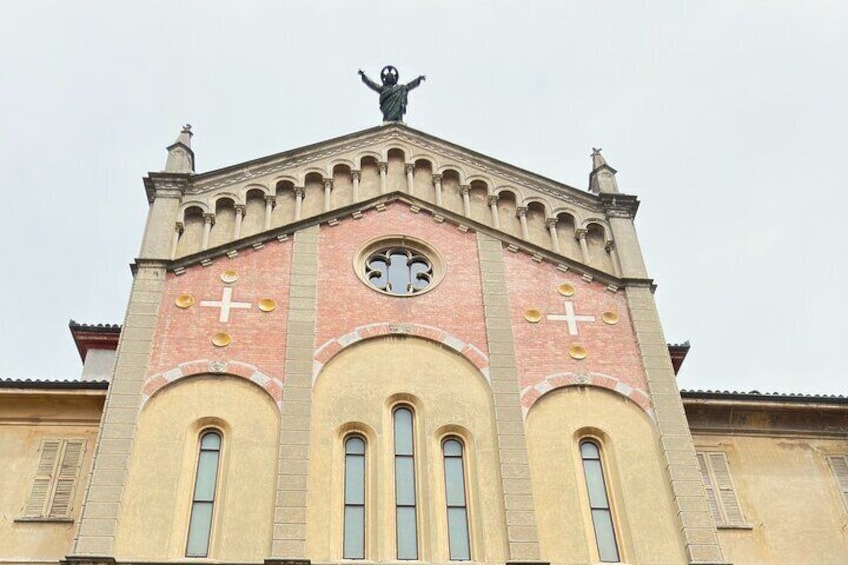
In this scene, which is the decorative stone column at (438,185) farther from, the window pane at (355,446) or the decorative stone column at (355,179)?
the window pane at (355,446)

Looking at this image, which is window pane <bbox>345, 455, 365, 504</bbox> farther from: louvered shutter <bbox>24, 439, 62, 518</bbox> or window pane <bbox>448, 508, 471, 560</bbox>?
louvered shutter <bbox>24, 439, 62, 518</bbox>

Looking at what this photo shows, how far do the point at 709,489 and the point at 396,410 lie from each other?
672 centimetres

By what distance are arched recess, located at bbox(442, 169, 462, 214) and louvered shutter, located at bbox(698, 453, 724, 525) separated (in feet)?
26.3

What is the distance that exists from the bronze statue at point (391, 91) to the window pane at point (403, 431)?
32.4ft

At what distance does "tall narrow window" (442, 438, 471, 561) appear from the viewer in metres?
17.1

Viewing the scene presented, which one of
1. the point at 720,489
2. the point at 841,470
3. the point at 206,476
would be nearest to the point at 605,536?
the point at 720,489

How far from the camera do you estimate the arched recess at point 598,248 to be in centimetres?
2248

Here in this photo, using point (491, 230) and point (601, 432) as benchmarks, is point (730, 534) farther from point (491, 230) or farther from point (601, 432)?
point (491, 230)

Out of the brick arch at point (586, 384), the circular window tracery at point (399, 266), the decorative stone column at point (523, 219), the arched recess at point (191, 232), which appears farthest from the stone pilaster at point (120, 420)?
the decorative stone column at point (523, 219)

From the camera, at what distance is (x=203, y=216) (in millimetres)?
22312

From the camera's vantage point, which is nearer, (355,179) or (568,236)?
(568,236)

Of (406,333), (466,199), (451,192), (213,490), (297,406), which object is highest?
(451,192)

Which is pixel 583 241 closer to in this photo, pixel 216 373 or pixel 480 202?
pixel 480 202

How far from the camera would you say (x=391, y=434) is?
61.3 feet
